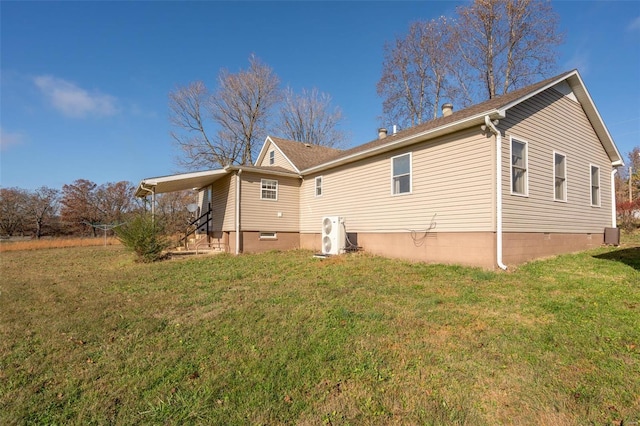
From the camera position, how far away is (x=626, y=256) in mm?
8688

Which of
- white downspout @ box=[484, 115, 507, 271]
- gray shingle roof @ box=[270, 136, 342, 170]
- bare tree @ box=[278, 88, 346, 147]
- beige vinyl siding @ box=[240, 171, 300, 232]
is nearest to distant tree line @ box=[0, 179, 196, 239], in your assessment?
bare tree @ box=[278, 88, 346, 147]

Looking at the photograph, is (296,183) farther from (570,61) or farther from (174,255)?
(570,61)

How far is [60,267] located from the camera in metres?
10.1

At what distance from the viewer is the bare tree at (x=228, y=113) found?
2662 cm

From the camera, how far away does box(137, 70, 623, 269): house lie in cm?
771

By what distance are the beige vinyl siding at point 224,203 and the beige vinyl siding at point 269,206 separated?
506mm

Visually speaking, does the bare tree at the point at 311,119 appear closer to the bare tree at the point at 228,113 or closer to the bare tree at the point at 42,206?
the bare tree at the point at 228,113

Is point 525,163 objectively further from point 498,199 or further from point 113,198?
point 113,198

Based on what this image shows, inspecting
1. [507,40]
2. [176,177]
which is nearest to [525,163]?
[176,177]

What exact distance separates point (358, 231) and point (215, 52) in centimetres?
1525

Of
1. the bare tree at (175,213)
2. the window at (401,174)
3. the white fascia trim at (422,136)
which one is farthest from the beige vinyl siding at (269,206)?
the window at (401,174)

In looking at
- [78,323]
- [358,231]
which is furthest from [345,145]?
[78,323]

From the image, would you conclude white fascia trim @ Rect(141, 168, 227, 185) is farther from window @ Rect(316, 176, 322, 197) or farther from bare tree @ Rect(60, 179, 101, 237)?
bare tree @ Rect(60, 179, 101, 237)

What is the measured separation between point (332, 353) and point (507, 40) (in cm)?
2231
